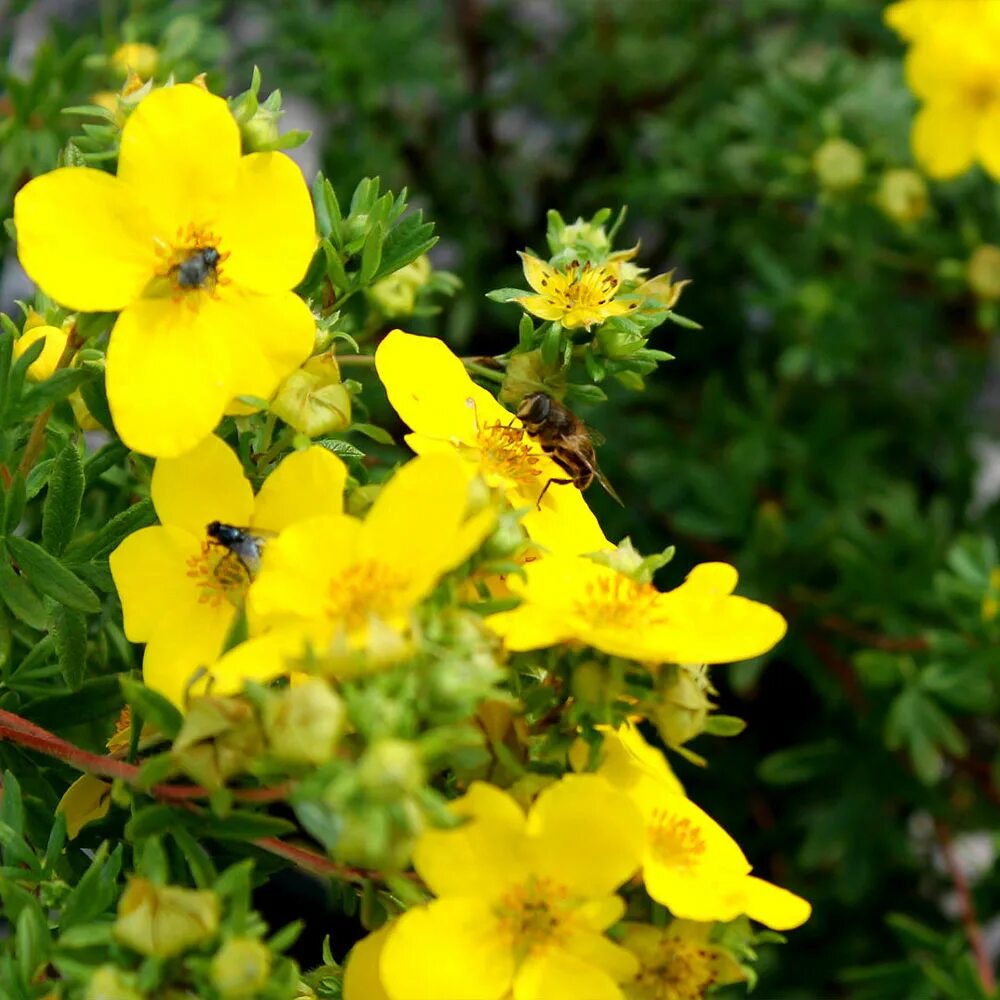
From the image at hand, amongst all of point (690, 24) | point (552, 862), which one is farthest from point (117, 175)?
point (690, 24)

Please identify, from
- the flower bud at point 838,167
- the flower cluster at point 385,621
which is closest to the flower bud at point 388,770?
the flower cluster at point 385,621

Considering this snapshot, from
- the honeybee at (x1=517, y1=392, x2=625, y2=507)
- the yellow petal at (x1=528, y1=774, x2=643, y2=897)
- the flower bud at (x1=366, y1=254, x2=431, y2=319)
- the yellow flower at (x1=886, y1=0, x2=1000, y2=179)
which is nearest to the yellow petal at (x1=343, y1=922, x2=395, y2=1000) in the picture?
the yellow petal at (x1=528, y1=774, x2=643, y2=897)

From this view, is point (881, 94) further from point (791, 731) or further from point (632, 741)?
point (632, 741)

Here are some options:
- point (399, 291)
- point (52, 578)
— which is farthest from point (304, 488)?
point (399, 291)

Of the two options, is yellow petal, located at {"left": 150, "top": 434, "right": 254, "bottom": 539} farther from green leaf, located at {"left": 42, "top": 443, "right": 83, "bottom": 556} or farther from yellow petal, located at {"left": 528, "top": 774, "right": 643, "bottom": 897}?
yellow petal, located at {"left": 528, "top": 774, "right": 643, "bottom": 897}

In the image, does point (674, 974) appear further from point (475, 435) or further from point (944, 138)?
point (944, 138)

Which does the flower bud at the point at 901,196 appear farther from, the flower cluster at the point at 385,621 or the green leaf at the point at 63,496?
the green leaf at the point at 63,496
